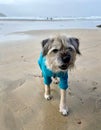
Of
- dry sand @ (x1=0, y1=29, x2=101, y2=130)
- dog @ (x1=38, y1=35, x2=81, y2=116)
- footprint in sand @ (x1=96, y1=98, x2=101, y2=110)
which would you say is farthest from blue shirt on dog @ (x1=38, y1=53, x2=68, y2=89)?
footprint in sand @ (x1=96, y1=98, x2=101, y2=110)

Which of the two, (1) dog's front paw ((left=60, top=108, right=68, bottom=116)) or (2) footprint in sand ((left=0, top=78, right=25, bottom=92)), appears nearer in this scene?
(1) dog's front paw ((left=60, top=108, right=68, bottom=116))

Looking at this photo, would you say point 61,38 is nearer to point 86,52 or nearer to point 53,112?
point 53,112

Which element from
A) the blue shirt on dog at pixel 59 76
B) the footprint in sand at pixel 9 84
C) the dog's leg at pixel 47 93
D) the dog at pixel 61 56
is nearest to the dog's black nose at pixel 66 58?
the dog at pixel 61 56

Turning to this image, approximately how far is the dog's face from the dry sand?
0.70 meters

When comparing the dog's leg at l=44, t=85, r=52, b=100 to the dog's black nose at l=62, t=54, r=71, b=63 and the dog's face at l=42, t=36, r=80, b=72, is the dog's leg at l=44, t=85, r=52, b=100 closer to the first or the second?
the dog's face at l=42, t=36, r=80, b=72

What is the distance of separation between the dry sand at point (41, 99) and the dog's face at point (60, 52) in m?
0.70

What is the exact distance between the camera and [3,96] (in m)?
4.77

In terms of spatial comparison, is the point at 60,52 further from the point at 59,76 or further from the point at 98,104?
the point at 98,104

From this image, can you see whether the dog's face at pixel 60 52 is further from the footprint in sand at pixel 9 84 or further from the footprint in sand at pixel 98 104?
the footprint in sand at pixel 9 84

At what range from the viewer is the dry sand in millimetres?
4012

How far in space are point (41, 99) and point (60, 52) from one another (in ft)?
3.62

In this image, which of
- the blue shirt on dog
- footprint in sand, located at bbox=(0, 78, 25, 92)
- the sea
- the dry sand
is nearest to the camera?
the dry sand

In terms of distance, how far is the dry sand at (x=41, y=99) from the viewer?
401 centimetres

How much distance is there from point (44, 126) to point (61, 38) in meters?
1.26
